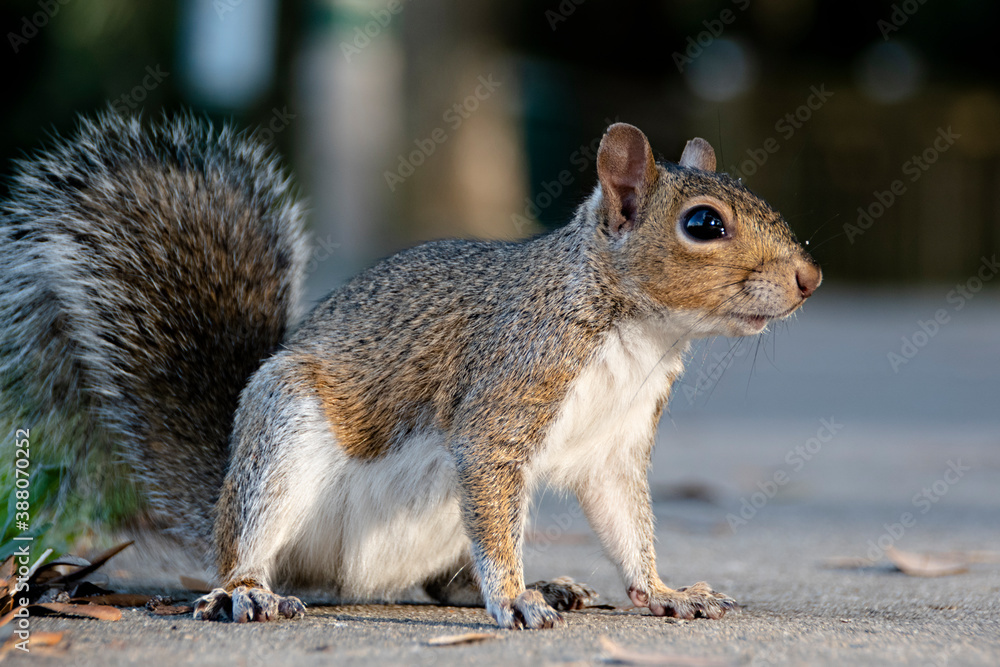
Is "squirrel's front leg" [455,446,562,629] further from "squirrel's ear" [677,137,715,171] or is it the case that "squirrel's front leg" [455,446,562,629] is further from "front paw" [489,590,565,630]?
"squirrel's ear" [677,137,715,171]

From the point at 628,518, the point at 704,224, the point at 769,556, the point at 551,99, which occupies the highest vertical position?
the point at 551,99

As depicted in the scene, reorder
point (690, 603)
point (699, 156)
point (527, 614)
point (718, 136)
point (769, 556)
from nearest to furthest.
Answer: point (527, 614) → point (690, 603) → point (699, 156) → point (769, 556) → point (718, 136)

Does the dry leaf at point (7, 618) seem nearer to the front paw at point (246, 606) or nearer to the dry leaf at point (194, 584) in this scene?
the front paw at point (246, 606)

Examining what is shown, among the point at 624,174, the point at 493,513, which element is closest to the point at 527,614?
the point at 493,513

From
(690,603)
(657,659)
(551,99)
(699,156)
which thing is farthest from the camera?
(551,99)

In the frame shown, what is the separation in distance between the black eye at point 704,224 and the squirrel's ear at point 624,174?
130 millimetres

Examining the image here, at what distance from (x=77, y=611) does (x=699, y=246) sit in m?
1.45

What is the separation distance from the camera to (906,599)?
2461mm

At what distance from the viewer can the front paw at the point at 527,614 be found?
7.02 feet

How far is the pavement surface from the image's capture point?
6.11ft

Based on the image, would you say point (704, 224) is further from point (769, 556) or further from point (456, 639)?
point (769, 556)

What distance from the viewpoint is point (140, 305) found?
267cm

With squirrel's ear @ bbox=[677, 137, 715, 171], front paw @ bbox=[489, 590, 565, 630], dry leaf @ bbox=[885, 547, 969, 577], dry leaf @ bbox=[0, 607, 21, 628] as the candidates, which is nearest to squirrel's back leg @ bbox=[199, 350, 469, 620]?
front paw @ bbox=[489, 590, 565, 630]

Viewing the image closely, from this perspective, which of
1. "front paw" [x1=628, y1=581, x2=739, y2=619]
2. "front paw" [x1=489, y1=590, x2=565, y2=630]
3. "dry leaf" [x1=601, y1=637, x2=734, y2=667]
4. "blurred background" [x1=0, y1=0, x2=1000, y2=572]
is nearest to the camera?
"dry leaf" [x1=601, y1=637, x2=734, y2=667]
